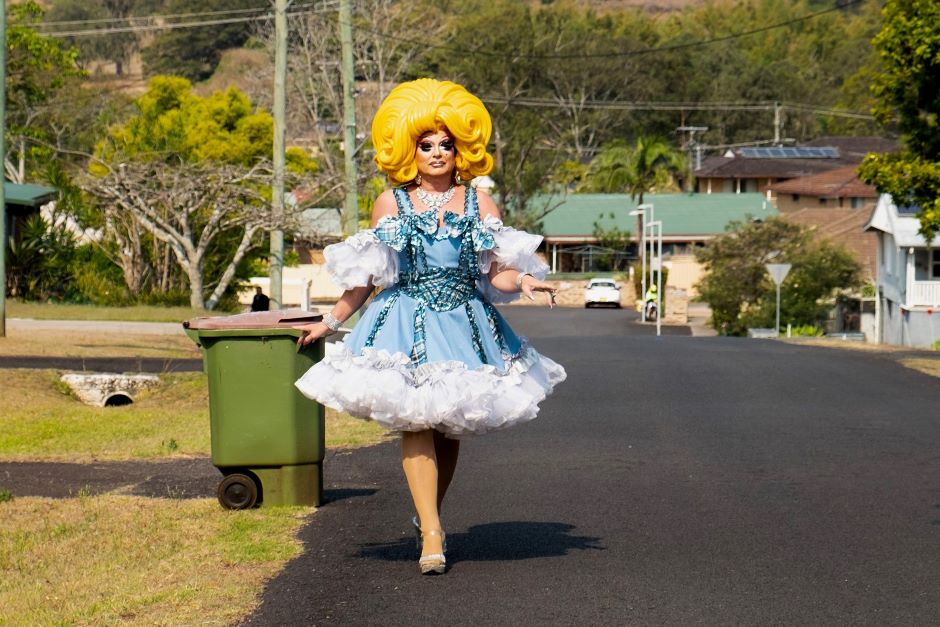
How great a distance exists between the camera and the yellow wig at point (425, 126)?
7043 mm

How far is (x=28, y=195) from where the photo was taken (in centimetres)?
3806

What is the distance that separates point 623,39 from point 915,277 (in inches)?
2600

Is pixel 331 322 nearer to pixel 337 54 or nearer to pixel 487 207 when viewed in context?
pixel 487 207

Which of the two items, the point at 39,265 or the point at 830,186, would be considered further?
the point at 830,186

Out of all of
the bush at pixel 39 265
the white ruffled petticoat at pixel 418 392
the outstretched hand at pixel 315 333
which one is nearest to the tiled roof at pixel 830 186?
the bush at pixel 39 265

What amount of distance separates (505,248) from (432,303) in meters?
0.42

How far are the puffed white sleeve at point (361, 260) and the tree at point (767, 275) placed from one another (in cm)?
4136

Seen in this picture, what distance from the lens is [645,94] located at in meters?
103

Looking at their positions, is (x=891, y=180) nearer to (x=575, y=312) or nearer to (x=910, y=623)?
(x=910, y=623)

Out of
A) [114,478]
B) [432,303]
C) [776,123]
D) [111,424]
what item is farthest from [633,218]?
[432,303]

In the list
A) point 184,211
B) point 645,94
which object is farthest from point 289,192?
point 645,94

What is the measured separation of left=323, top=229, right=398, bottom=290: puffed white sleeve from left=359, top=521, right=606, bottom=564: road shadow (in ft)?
4.49

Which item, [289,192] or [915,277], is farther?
[915,277]

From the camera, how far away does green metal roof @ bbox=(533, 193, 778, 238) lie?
77812mm
